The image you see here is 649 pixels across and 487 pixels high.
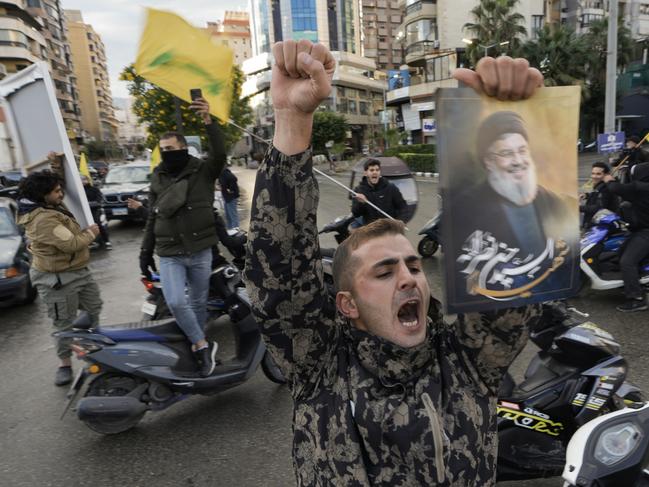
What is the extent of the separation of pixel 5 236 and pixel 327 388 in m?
7.06

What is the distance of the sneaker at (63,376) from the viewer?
163 inches

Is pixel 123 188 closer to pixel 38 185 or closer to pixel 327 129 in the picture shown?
pixel 38 185

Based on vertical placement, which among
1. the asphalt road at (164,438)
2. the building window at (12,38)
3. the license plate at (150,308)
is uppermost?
the building window at (12,38)

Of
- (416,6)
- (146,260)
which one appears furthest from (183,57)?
(416,6)

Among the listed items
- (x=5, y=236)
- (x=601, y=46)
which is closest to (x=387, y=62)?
(x=601, y=46)

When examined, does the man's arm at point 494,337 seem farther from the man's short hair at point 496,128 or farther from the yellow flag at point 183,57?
the yellow flag at point 183,57

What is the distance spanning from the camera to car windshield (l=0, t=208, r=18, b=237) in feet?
22.1

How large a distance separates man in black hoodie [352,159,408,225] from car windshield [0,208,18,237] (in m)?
4.95

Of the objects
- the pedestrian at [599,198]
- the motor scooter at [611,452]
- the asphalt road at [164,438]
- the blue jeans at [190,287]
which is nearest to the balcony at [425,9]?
the pedestrian at [599,198]

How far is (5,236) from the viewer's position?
6.64 meters

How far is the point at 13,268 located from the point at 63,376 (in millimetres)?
2660

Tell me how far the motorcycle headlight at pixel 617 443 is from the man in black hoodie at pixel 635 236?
3.88m

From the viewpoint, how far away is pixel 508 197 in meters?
1.12

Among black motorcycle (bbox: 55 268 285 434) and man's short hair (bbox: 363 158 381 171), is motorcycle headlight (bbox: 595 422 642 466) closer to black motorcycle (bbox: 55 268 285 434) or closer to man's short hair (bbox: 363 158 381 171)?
black motorcycle (bbox: 55 268 285 434)
